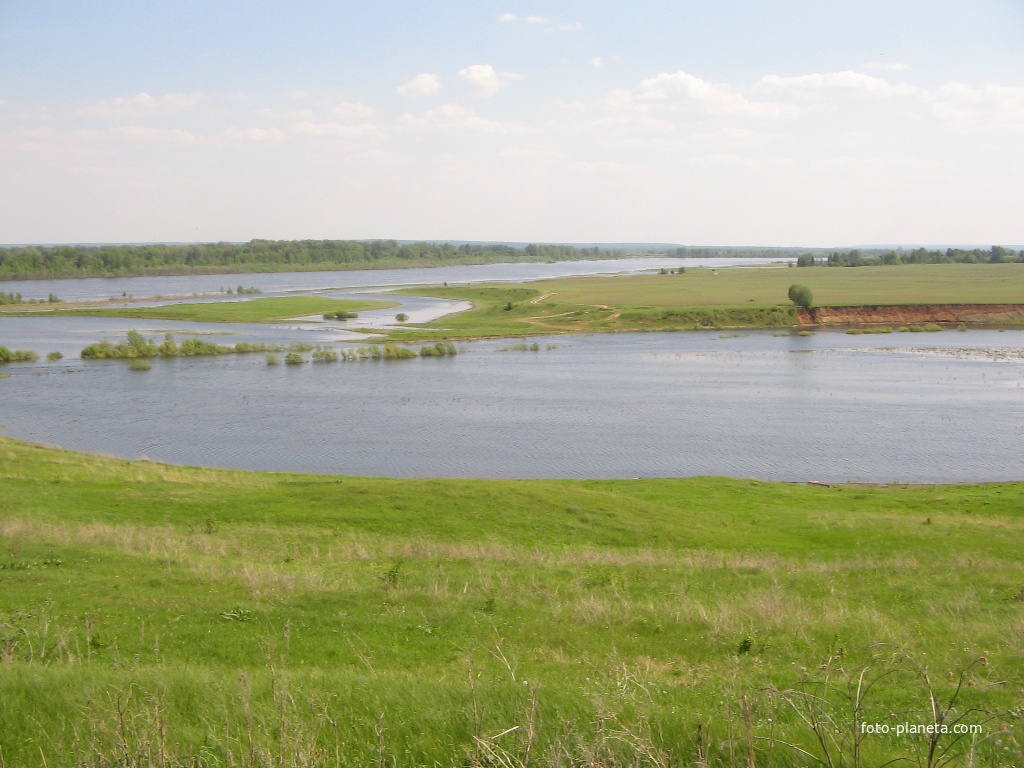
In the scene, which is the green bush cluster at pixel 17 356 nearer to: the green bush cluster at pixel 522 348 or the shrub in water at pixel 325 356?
the shrub in water at pixel 325 356

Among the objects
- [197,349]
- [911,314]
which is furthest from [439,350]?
[911,314]

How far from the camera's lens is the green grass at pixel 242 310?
102312 mm

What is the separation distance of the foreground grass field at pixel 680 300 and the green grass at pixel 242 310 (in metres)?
20.1

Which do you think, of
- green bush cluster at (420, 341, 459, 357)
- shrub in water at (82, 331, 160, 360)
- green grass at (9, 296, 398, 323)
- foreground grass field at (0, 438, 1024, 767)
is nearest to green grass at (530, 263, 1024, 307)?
green grass at (9, 296, 398, 323)

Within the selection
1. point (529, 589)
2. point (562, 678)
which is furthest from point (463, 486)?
point (562, 678)

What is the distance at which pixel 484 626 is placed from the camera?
11.2 metres

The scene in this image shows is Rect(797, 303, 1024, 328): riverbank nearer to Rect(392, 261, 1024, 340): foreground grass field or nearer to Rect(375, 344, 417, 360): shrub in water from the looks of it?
Rect(392, 261, 1024, 340): foreground grass field

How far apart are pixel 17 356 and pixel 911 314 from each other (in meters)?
95.8

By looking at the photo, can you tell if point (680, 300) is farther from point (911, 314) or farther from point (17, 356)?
point (17, 356)

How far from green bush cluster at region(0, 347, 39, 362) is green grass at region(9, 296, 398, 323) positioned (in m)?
29.9

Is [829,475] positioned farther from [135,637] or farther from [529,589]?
[135,637]

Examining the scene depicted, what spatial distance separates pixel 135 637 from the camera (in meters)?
10.2

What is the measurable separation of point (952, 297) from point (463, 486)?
342ft

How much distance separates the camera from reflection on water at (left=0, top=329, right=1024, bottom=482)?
35.8 metres
